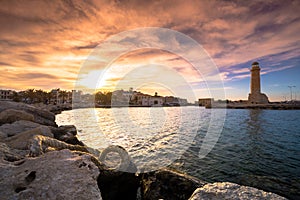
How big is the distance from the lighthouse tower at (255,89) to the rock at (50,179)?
9640 centimetres

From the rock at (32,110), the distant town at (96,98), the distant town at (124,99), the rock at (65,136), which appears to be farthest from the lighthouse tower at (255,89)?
the rock at (65,136)

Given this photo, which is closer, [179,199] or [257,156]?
[179,199]

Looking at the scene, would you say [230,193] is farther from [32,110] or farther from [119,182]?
[32,110]

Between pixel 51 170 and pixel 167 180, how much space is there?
11.1 feet

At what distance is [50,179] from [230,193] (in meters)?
3.40

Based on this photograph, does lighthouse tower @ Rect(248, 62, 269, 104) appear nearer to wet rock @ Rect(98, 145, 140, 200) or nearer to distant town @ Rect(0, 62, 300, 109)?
distant town @ Rect(0, 62, 300, 109)

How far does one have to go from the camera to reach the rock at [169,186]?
15.7 feet

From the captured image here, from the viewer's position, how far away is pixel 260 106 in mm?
84750

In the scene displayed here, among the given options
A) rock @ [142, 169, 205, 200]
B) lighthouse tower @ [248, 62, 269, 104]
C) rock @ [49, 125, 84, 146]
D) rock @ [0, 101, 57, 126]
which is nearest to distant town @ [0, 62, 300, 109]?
lighthouse tower @ [248, 62, 269, 104]

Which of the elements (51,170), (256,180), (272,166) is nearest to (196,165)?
(256,180)

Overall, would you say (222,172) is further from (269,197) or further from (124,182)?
(269,197)

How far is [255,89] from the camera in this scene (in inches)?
3302

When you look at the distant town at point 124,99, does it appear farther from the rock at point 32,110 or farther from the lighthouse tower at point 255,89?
the rock at point 32,110

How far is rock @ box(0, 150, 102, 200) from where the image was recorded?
2734 mm
